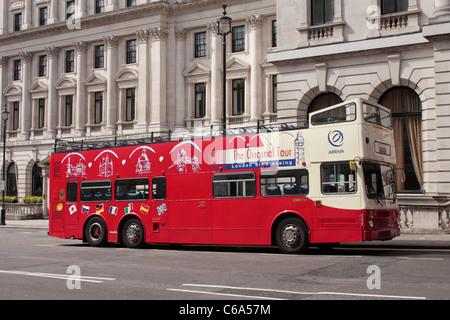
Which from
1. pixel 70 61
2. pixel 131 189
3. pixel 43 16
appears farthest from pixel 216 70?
pixel 131 189

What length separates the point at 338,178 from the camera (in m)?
14.6

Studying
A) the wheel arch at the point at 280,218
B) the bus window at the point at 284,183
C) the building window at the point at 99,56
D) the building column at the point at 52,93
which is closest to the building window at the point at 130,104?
the building window at the point at 99,56

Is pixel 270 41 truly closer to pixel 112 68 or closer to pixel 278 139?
pixel 112 68

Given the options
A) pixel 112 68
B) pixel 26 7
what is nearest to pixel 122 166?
pixel 112 68

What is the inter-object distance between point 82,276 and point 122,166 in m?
7.79

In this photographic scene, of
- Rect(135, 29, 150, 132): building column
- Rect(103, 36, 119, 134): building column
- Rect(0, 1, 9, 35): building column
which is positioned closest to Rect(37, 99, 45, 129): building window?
Rect(0, 1, 9, 35): building column

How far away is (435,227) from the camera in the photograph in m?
20.0

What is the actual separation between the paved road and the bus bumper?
47 centimetres

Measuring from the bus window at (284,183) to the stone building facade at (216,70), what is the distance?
391cm

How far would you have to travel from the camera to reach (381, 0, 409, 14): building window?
23359 millimetres

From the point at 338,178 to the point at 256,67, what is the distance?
27.6 metres

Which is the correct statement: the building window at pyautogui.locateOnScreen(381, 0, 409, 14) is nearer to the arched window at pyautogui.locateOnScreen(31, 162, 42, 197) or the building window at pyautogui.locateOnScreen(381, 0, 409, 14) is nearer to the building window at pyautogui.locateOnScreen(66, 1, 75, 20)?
the building window at pyautogui.locateOnScreen(66, 1, 75, 20)

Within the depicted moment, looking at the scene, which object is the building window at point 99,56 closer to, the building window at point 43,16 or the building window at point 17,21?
the building window at point 43,16

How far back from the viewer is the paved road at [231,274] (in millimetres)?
8898
